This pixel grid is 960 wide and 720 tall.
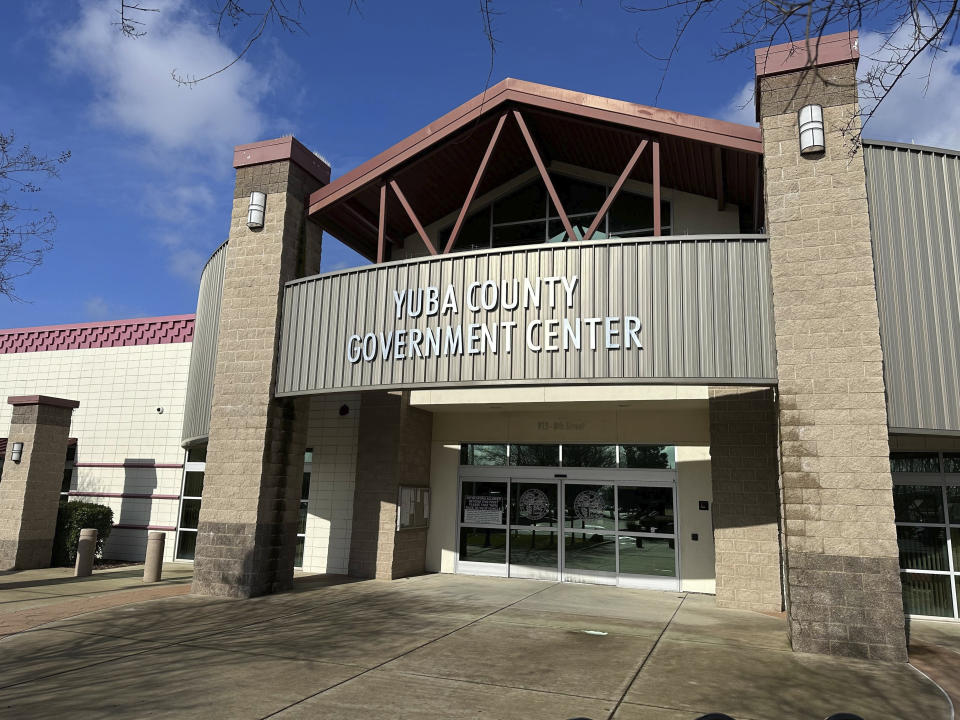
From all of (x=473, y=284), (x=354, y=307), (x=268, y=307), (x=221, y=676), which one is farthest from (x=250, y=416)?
(x=221, y=676)

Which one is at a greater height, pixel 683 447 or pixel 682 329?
pixel 682 329

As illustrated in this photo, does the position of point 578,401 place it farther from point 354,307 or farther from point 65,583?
point 65,583

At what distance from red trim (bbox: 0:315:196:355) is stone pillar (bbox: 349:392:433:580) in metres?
6.83

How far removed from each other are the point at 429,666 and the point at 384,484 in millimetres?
7395

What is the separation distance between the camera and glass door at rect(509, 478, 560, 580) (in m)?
14.9

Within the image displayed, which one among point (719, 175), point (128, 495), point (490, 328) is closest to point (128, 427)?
point (128, 495)

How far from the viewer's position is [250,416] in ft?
40.2

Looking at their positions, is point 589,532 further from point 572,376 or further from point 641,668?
point 641,668

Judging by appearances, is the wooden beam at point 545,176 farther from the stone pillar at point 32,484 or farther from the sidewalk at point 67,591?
the stone pillar at point 32,484

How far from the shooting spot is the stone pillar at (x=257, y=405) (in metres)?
11.8

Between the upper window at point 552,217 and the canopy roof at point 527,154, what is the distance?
50cm

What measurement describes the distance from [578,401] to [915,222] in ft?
22.2

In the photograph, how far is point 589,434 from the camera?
14875 millimetres

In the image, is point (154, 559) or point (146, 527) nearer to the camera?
point (154, 559)
